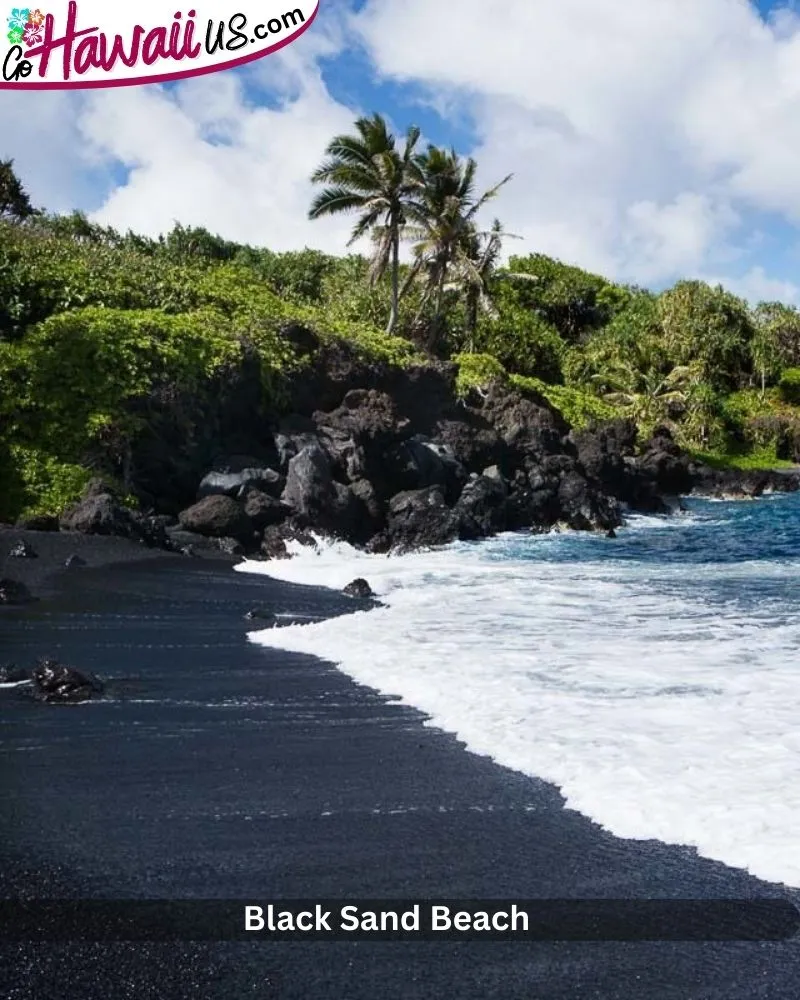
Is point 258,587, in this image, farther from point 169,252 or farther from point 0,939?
point 169,252

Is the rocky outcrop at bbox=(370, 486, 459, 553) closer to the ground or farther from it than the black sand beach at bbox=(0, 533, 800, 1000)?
farther from it

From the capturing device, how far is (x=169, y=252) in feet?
135

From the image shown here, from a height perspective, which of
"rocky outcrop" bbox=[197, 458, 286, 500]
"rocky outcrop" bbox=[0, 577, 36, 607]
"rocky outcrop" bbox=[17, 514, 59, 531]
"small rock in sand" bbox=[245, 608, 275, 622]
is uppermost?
"rocky outcrop" bbox=[197, 458, 286, 500]

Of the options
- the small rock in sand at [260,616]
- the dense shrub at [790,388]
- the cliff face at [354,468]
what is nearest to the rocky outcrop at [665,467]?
the cliff face at [354,468]

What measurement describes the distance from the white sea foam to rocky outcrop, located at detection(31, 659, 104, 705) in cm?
230

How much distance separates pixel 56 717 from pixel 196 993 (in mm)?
3575

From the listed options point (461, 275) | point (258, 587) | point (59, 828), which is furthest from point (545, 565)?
point (461, 275)

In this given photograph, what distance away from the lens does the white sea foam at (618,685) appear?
5.13 m

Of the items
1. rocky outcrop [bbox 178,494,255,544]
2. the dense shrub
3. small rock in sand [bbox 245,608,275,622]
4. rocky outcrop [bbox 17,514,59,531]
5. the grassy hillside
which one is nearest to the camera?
small rock in sand [bbox 245,608,275,622]

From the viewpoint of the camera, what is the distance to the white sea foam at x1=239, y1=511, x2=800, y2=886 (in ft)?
16.8

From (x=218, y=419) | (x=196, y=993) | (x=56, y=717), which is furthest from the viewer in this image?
(x=218, y=419)

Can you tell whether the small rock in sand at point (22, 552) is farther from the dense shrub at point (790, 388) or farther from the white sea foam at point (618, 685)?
the dense shrub at point (790, 388)

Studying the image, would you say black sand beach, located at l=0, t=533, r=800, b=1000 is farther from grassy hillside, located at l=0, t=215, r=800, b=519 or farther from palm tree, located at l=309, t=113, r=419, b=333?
palm tree, located at l=309, t=113, r=419, b=333

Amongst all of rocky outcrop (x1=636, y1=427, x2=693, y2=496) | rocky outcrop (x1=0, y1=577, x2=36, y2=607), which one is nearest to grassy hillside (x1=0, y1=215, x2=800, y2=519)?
rocky outcrop (x1=636, y1=427, x2=693, y2=496)
